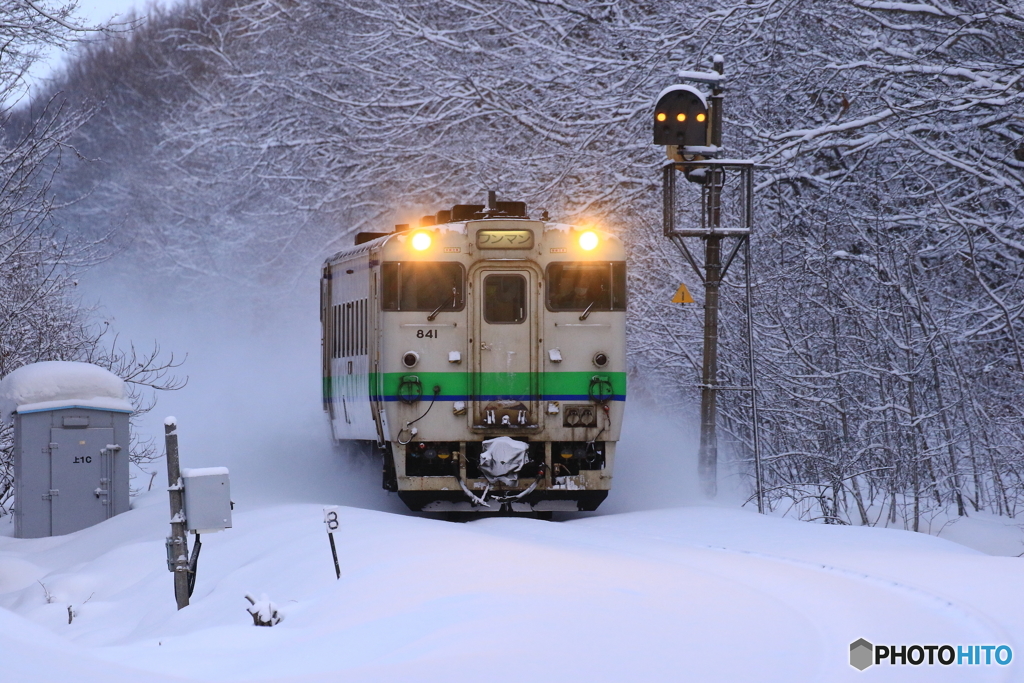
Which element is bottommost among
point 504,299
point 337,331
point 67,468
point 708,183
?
point 67,468

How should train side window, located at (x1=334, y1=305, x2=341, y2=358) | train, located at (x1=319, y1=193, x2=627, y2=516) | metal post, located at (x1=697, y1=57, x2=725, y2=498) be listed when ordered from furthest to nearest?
train side window, located at (x1=334, y1=305, x2=341, y2=358), metal post, located at (x1=697, y1=57, x2=725, y2=498), train, located at (x1=319, y1=193, x2=627, y2=516)

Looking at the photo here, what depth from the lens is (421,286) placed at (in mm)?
13211

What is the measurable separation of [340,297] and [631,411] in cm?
625

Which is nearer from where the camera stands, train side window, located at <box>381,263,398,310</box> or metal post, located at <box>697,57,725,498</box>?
train side window, located at <box>381,263,398,310</box>

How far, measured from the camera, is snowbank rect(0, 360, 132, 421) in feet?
44.9

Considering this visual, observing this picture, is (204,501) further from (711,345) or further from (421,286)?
(711,345)

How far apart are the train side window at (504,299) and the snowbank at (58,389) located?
4055mm

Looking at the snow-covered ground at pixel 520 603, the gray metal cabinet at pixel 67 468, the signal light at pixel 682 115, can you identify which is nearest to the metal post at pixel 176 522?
the snow-covered ground at pixel 520 603

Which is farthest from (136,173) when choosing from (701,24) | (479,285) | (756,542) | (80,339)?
(756,542)

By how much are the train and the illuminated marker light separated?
0.01 meters

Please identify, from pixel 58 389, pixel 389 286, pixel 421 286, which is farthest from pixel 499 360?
pixel 58 389

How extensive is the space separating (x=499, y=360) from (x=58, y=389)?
447 centimetres

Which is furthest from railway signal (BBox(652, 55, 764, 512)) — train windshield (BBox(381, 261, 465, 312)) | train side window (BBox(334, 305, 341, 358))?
train side window (BBox(334, 305, 341, 358))

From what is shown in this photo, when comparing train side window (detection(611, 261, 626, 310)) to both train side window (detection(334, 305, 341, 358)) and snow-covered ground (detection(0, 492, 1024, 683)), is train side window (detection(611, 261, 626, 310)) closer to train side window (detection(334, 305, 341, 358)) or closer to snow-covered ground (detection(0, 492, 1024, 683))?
snow-covered ground (detection(0, 492, 1024, 683))
